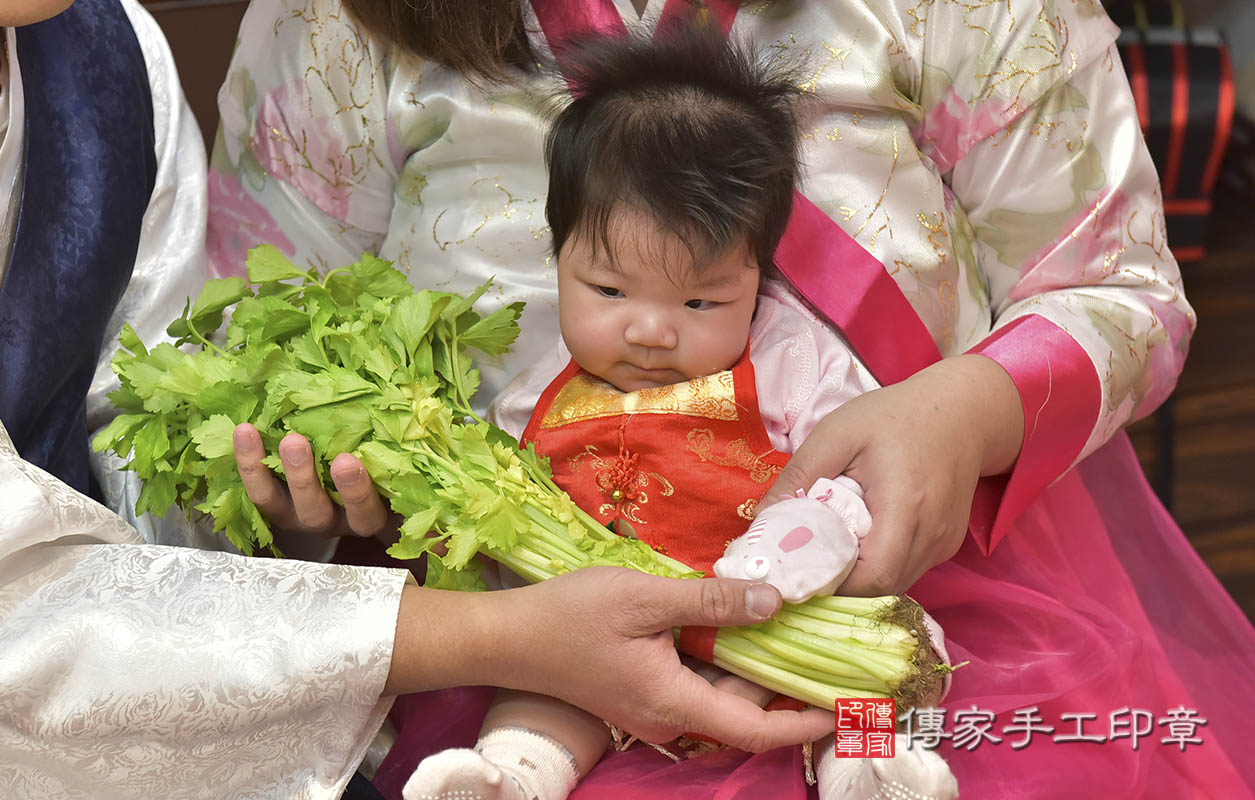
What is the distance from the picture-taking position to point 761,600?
1007 millimetres

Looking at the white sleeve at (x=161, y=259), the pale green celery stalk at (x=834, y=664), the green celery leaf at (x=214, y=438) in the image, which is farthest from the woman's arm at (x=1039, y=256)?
the white sleeve at (x=161, y=259)

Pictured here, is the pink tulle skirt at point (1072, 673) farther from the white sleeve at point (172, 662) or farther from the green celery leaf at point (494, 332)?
the green celery leaf at point (494, 332)

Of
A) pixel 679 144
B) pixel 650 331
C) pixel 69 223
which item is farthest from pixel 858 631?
pixel 69 223

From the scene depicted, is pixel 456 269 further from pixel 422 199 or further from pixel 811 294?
pixel 811 294

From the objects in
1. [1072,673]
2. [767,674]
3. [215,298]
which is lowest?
[1072,673]

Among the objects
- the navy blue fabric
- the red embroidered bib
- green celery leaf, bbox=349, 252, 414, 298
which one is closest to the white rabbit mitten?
the red embroidered bib

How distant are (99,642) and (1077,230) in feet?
3.54

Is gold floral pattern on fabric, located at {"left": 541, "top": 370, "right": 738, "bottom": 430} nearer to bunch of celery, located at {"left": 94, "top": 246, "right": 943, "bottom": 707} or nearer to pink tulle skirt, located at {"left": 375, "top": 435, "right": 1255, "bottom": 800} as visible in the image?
bunch of celery, located at {"left": 94, "top": 246, "right": 943, "bottom": 707}

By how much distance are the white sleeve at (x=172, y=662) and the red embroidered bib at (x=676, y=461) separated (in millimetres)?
219

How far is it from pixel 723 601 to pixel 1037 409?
17.9 inches

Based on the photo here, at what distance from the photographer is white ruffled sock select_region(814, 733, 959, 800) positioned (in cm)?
95

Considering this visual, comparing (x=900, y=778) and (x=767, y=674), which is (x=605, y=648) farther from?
(x=900, y=778)

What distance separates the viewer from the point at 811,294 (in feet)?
4.35

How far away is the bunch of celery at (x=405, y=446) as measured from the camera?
1048 mm
